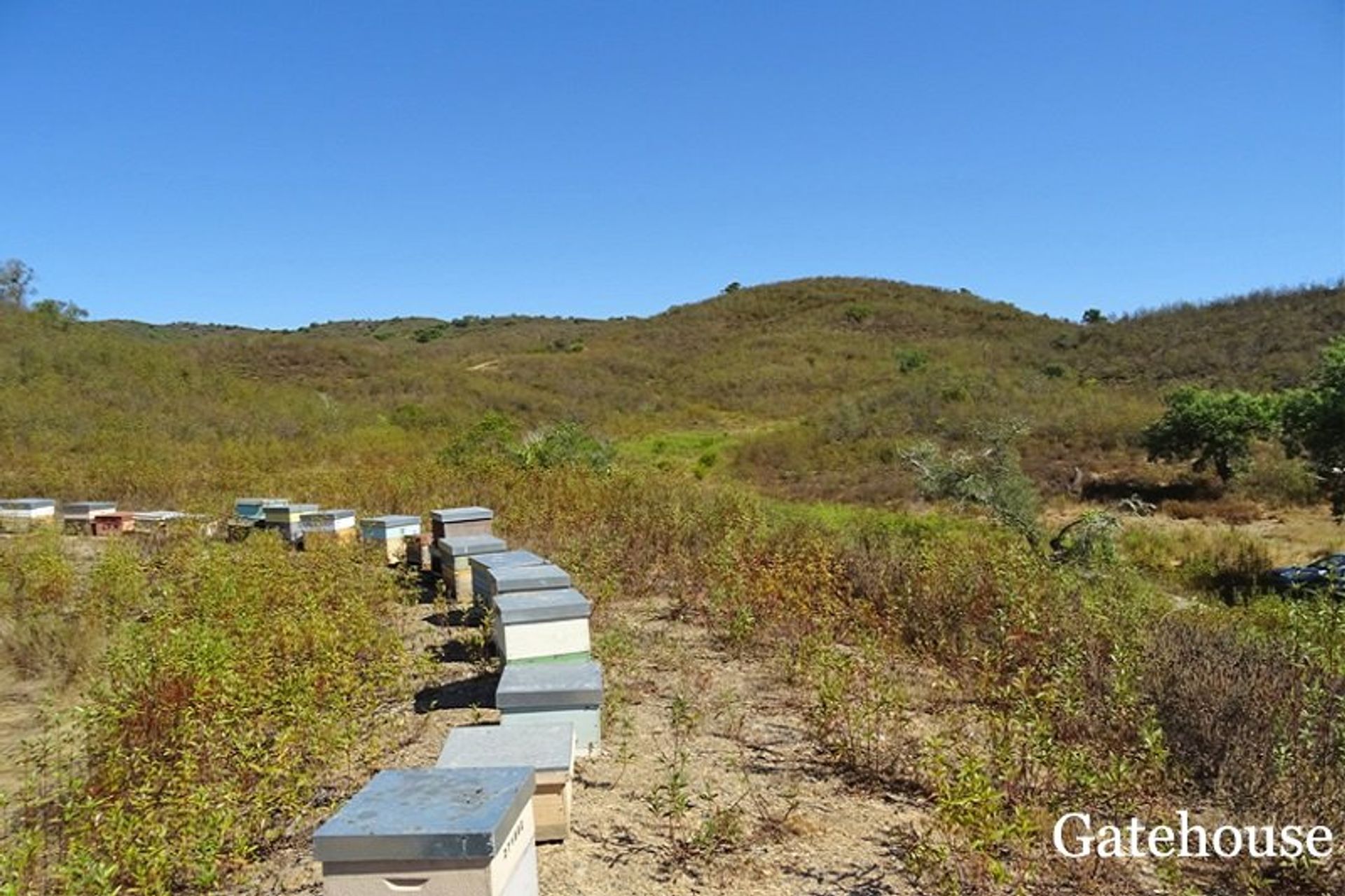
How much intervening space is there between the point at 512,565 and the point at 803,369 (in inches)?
1358

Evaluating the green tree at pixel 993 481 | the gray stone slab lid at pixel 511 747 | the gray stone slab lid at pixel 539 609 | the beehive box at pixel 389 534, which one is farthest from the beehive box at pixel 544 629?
the green tree at pixel 993 481

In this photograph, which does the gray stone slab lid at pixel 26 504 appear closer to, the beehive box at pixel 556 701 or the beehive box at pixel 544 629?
the beehive box at pixel 544 629

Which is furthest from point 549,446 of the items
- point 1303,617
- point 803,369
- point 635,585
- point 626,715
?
point 803,369

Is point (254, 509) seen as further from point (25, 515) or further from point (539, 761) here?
point (539, 761)

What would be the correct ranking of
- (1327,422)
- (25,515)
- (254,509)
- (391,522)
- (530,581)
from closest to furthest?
(530,581) → (391,522) → (254,509) → (25,515) → (1327,422)

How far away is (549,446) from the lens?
14680 millimetres

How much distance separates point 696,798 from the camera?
3.88 metres

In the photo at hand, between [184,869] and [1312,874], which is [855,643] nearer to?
[1312,874]

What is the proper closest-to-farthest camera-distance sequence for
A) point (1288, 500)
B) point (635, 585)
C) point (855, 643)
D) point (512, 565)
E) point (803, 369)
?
point (512, 565)
point (855, 643)
point (635, 585)
point (1288, 500)
point (803, 369)

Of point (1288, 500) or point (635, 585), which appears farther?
point (1288, 500)

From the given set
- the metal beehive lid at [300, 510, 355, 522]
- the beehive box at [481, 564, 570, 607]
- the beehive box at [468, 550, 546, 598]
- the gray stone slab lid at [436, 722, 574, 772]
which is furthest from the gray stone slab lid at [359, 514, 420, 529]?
the gray stone slab lid at [436, 722, 574, 772]

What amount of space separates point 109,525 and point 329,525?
10.7 ft

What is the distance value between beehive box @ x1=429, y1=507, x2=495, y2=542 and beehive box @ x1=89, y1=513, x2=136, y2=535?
14.2ft

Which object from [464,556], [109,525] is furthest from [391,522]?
[109,525]
